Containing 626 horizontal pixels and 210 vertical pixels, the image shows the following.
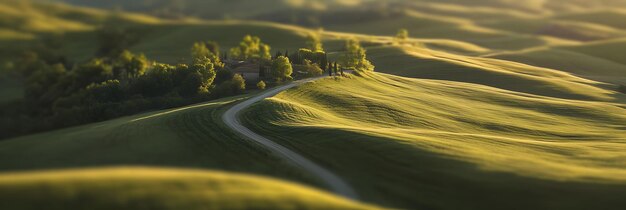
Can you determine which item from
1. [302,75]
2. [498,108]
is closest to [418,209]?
[498,108]

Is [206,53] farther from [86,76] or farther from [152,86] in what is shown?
[152,86]

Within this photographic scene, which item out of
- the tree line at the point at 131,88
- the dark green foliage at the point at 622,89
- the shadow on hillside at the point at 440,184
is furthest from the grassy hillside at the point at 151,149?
the dark green foliage at the point at 622,89

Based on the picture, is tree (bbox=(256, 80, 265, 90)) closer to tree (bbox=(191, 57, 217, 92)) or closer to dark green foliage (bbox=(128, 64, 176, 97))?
tree (bbox=(191, 57, 217, 92))

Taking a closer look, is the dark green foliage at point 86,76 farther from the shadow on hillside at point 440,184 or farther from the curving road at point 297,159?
the shadow on hillside at point 440,184

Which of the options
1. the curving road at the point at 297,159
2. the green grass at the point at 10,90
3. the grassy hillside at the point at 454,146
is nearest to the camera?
the grassy hillside at the point at 454,146

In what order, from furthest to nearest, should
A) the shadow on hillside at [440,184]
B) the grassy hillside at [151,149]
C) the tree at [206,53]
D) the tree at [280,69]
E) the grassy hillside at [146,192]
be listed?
the tree at [206,53] < the tree at [280,69] < the grassy hillside at [151,149] < the shadow on hillside at [440,184] < the grassy hillside at [146,192]

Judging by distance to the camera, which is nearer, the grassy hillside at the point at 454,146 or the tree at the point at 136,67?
the grassy hillside at the point at 454,146

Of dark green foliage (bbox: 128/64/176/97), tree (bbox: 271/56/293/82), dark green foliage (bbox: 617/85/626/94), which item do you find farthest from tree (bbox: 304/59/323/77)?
dark green foliage (bbox: 617/85/626/94)

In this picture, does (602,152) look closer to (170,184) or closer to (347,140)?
(347,140)
